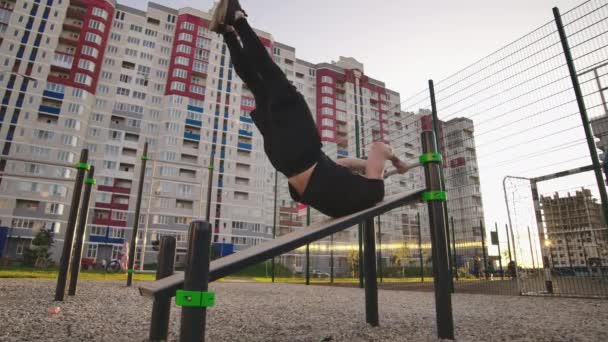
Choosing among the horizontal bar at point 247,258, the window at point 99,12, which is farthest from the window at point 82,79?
the horizontal bar at point 247,258

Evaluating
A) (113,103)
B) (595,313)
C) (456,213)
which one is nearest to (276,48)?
(113,103)

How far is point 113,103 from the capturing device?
38000 millimetres

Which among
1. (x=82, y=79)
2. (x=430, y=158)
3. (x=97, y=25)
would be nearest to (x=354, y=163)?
(x=430, y=158)

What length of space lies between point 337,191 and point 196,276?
1.19 meters

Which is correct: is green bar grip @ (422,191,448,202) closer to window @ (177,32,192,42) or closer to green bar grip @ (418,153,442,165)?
green bar grip @ (418,153,442,165)

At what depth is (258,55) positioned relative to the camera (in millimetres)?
2107

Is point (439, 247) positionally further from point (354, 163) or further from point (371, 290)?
point (354, 163)

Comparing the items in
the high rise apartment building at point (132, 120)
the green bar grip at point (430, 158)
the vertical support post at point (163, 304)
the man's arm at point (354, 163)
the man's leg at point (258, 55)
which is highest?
the high rise apartment building at point (132, 120)

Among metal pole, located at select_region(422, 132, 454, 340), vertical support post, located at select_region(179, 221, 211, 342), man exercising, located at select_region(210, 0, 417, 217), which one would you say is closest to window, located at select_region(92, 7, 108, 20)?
man exercising, located at select_region(210, 0, 417, 217)

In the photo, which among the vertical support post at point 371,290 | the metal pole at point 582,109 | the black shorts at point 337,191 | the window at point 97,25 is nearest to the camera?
the black shorts at point 337,191

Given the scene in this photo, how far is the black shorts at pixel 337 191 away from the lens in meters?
2.22

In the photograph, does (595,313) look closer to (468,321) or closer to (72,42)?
(468,321)

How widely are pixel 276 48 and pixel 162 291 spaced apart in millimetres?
50274

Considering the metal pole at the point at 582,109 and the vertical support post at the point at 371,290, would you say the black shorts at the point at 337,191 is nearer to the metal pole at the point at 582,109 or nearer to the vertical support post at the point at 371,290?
the vertical support post at the point at 371,290
